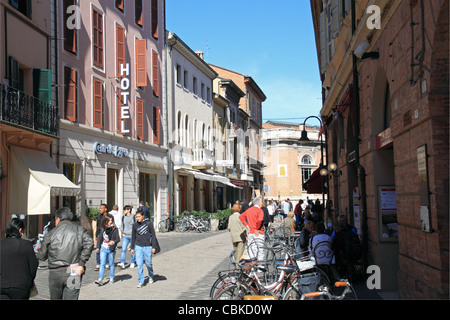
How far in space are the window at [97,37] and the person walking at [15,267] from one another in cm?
1707

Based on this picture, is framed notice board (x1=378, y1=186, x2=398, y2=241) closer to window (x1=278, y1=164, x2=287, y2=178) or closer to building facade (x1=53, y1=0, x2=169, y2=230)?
building facade (x1=53, y1=0, x2=169, y2=230)

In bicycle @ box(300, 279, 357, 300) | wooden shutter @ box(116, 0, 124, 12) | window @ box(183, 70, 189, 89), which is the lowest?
bicycle @ box(300, 279, 357, 300)

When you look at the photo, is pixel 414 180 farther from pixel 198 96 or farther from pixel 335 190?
pixel 198 96

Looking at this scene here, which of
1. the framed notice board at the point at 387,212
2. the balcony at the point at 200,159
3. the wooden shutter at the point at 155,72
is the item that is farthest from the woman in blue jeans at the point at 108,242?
the balcony at the point at 200,159

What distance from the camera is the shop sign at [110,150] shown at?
22497 millimetres

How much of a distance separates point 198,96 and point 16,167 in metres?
23.1

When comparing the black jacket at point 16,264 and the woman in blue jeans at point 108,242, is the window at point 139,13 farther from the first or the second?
the black jacket at point 16,264

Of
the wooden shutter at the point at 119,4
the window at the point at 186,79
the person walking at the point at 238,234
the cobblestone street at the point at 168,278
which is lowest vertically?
the cobblestone street at the point at 168,278

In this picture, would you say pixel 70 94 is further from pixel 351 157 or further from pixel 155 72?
pixel 351 157

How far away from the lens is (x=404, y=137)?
28.6 feet

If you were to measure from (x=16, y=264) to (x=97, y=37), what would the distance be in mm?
18056

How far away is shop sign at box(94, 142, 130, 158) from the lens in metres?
22.5

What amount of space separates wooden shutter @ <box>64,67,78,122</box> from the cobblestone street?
5395 mm

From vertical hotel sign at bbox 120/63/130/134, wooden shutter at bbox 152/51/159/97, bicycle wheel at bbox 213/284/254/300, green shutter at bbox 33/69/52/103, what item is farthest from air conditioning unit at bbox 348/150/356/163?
wooden shutter at bbox 152/51/159/97
